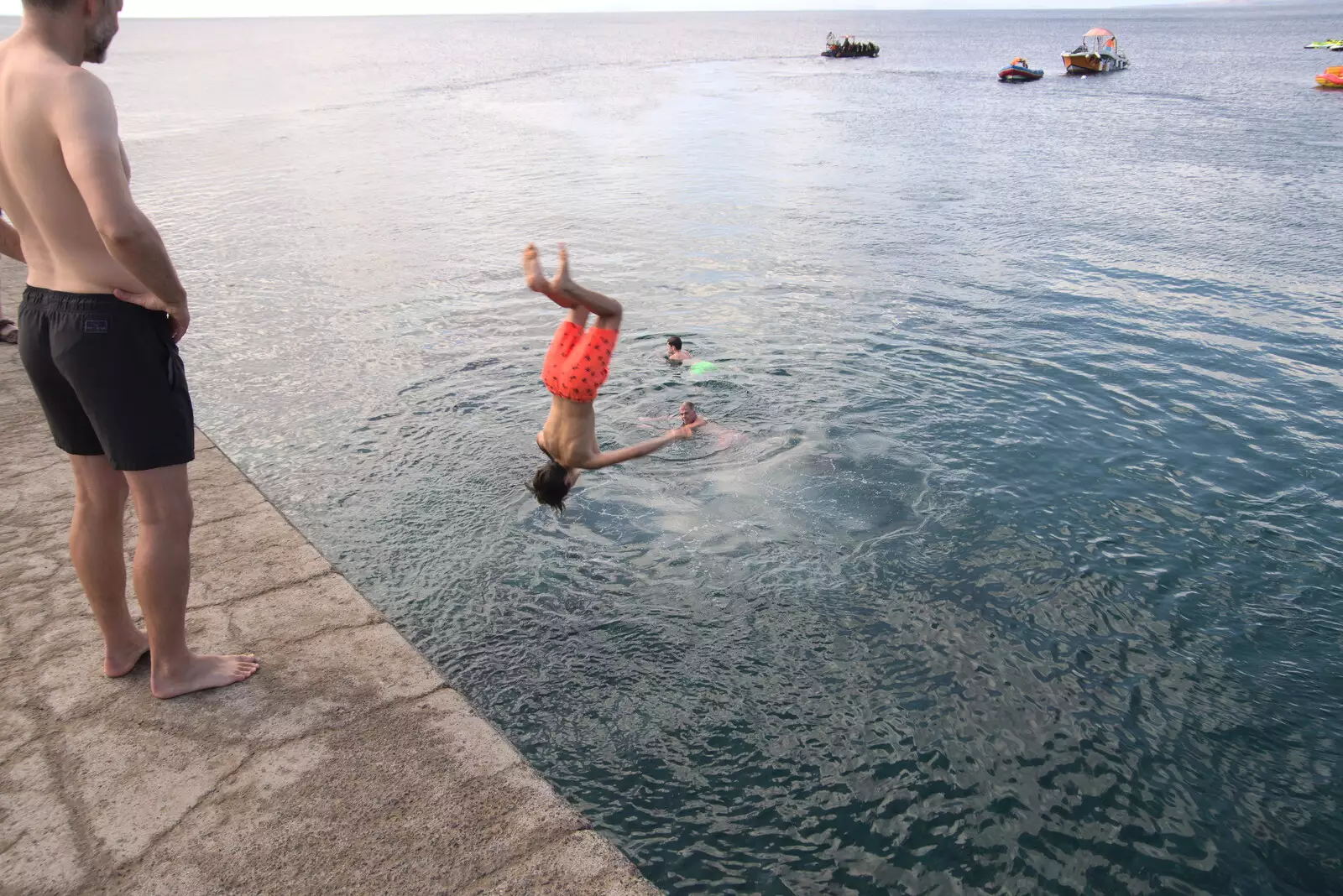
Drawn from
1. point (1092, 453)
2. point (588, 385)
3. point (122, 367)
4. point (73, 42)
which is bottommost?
point (1092, 453)

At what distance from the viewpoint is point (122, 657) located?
3.83m

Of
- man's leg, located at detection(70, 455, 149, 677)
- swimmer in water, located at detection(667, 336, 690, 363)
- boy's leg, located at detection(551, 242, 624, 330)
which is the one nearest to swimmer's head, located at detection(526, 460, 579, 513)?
boy's leg, located at detection(551, 242, 624, 330)

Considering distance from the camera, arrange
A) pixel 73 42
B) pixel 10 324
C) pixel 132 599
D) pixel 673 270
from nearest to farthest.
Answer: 1. pixel 73 42
2. pixel 132 599
3. pixel 10 324
4. pixel 673 270

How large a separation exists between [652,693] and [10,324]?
697 cm

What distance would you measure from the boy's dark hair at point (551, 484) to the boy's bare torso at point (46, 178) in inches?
119

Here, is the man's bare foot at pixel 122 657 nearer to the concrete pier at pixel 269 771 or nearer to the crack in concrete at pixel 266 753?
the concrete pier at pixel 269 771

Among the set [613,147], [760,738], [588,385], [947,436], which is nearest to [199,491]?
[588,385]

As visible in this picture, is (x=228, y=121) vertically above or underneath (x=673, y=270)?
above

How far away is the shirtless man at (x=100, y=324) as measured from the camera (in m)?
3.03

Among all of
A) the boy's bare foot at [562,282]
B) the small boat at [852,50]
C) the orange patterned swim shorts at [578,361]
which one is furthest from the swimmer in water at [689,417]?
the small boat at [852,50]

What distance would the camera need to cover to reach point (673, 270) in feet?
51.7

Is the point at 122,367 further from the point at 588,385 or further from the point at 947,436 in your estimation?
the point at 947,436

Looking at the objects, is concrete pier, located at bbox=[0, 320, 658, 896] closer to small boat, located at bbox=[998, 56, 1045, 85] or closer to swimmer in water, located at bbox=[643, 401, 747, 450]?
swimmer in water, located at bbox=[643, 401, 747, 450]

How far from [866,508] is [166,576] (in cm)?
557
